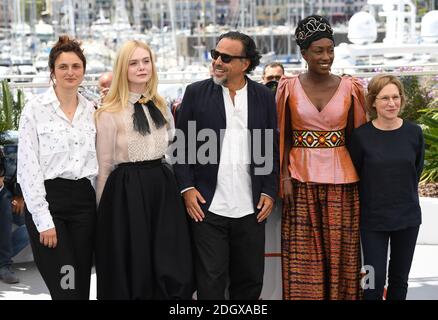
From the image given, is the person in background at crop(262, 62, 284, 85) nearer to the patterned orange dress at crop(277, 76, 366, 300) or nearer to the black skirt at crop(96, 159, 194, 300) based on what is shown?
the patterned orange dress at crop(277, 76, 366, 300)

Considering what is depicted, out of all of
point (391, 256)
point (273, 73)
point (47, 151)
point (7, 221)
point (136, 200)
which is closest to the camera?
point (47, 151)

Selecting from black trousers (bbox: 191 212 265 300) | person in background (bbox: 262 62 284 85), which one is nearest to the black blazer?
black trousers (bbox: 191 212 265 300)

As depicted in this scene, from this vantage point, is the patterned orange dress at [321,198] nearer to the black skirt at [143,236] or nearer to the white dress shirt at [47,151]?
the black skirt at [143,236]

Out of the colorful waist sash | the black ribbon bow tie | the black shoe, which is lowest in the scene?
the black shoe

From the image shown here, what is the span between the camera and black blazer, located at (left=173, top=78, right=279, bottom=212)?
443cm

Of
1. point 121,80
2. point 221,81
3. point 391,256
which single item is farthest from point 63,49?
point 391,256

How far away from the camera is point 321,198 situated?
456 cm

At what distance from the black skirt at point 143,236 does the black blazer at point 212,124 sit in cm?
13

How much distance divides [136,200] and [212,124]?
1.81 feet

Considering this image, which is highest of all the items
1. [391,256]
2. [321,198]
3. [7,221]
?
[321,198]

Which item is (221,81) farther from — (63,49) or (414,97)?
(414,97)

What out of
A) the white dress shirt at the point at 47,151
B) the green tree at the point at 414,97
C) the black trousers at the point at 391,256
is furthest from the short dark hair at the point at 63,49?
the green tree at the point at 414,97

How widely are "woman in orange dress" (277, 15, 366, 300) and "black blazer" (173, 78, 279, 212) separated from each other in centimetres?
13
